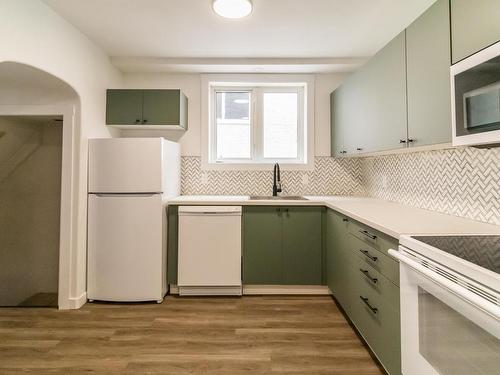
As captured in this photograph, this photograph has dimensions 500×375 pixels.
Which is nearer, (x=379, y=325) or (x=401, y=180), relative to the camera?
(x=379, y=325)

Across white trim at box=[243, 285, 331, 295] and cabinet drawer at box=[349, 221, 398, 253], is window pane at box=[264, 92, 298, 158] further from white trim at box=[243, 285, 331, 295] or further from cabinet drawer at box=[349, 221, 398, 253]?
cabinet drawer at box=[349, 221, 398, 253]

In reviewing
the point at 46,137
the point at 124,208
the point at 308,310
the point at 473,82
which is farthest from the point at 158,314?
the point at 473,82

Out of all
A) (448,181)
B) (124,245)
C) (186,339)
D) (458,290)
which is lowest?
(186,339)

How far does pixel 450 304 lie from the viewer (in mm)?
1030

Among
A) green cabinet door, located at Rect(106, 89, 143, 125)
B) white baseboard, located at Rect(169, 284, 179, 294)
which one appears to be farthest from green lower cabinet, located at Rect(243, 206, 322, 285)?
green cabinet door, located at Rect(106, 89, 143, 125)

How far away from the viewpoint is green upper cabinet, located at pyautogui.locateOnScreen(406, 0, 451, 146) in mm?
1507

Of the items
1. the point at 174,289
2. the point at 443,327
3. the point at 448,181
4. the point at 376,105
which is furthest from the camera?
the point at 174,289

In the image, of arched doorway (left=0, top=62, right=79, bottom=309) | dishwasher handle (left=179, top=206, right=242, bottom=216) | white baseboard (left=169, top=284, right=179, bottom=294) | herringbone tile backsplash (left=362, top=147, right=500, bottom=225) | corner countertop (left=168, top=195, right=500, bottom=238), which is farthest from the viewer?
arched doorway (left=0, top=62, right=79, bottom=309)

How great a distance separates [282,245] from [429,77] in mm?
1802

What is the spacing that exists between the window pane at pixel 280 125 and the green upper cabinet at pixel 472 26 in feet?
7.31

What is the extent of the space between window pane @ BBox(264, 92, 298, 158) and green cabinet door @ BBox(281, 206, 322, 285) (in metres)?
1.02

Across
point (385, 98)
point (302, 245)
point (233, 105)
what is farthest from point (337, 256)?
point (233, 105)

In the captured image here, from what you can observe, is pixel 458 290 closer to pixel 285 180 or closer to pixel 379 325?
pixel 379 325

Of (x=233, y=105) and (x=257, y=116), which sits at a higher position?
(x=233, y=105)
